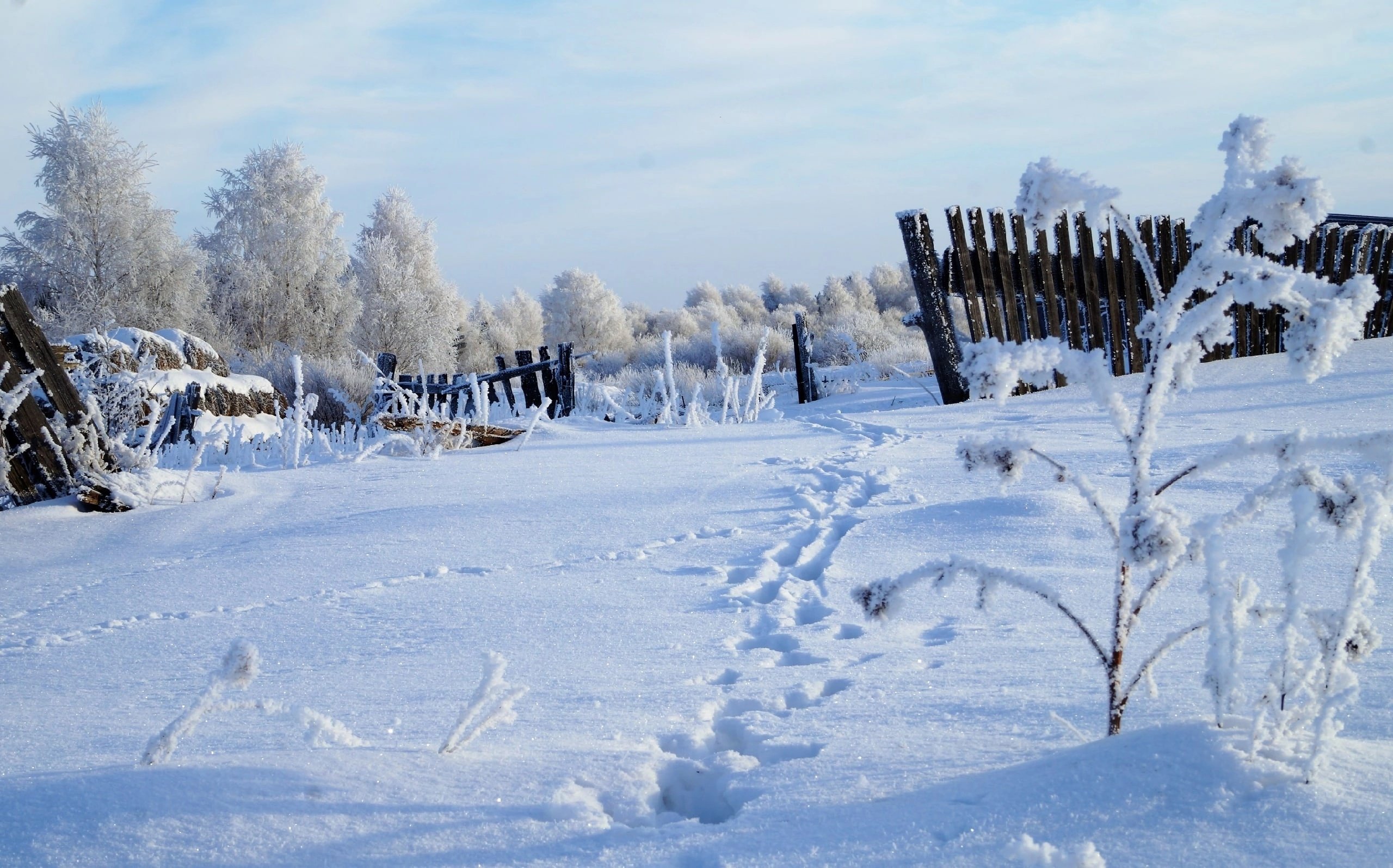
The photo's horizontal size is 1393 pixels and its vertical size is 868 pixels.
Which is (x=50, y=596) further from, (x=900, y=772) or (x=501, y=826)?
(x=900, y=772)

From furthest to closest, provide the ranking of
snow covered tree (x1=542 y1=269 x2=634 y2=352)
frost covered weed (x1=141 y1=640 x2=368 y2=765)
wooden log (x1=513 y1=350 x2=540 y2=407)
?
snow covered tree (x1=542 y1=269 x2=634 y2=352) < wooden log (x1=513 y1=350 x2=540 y2=407) < frost covered weed (x1=141 y1=640 x2=368 y2=765)

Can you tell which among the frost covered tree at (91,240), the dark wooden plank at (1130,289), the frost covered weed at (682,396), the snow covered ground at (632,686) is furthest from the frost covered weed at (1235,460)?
the frost covered tree at (91,240)

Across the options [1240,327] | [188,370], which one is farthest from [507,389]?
[1240,327]

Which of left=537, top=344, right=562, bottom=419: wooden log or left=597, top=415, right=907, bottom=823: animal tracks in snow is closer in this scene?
left=597, top=415, right=907, bottom=823: animal tracks in snow

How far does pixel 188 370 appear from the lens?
951cm

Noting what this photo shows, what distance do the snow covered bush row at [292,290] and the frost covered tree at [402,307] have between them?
0.16 feet

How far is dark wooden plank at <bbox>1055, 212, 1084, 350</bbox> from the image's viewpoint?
263 inches

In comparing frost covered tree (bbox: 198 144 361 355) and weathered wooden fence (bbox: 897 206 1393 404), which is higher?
frost covered tree (bbox: 198 144 361 355)

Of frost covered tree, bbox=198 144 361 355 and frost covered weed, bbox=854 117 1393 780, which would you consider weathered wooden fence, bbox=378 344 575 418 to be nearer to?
frost covered weed, bbox=854 117 1393 780

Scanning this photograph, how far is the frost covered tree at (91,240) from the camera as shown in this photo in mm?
20703

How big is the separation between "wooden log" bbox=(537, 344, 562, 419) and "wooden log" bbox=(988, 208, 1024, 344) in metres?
5.90

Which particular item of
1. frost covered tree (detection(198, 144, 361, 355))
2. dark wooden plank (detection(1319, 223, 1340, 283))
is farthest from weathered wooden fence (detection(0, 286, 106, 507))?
frost covered tree (detection(198, 144, 361, 355))

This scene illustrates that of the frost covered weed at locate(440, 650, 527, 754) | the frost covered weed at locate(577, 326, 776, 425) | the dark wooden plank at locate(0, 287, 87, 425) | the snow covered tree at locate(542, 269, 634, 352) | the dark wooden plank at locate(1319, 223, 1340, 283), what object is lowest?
the frost covered weed at locate(440, 650, 527, 754)

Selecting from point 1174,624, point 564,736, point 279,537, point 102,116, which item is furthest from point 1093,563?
point 102,116
